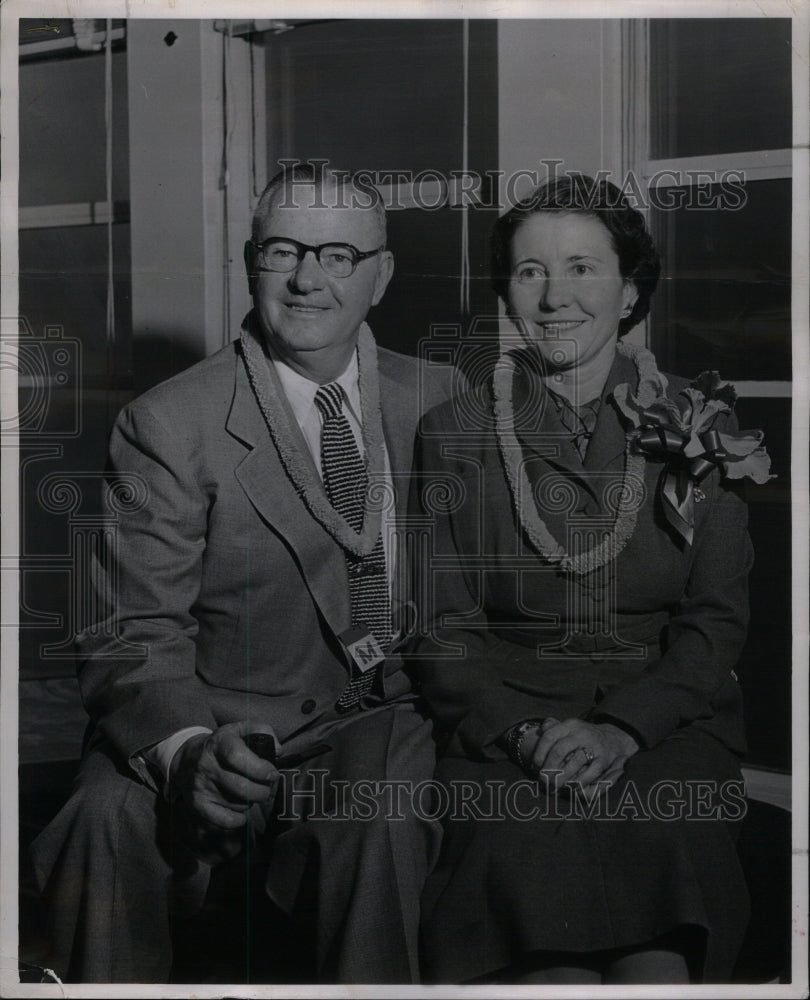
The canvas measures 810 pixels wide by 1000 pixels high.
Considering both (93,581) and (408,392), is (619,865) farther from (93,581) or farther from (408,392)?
(93,581)

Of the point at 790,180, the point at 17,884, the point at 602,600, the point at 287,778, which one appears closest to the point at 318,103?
the point at 790,180

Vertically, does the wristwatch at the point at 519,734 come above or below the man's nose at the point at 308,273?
below

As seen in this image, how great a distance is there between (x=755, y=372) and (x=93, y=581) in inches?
48.7

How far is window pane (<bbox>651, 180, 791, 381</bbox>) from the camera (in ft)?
7.36

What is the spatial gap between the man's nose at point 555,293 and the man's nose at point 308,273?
39 centimetres

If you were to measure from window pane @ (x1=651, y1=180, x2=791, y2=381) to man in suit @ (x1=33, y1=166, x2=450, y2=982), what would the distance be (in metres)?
0.43

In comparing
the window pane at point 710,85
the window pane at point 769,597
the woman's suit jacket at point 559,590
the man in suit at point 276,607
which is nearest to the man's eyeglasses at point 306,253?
the man in suit at point 276,607

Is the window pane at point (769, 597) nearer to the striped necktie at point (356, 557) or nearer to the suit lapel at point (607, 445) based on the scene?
the suit lapel at point (607, 445)

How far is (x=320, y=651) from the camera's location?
7.34 feet

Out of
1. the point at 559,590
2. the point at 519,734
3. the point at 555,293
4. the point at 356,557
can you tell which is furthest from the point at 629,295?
the point at 519,734

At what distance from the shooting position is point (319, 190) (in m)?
2.23

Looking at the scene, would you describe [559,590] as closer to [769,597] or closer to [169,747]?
[769,597]

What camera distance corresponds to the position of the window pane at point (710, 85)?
7.33ft

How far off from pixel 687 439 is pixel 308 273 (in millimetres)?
724
